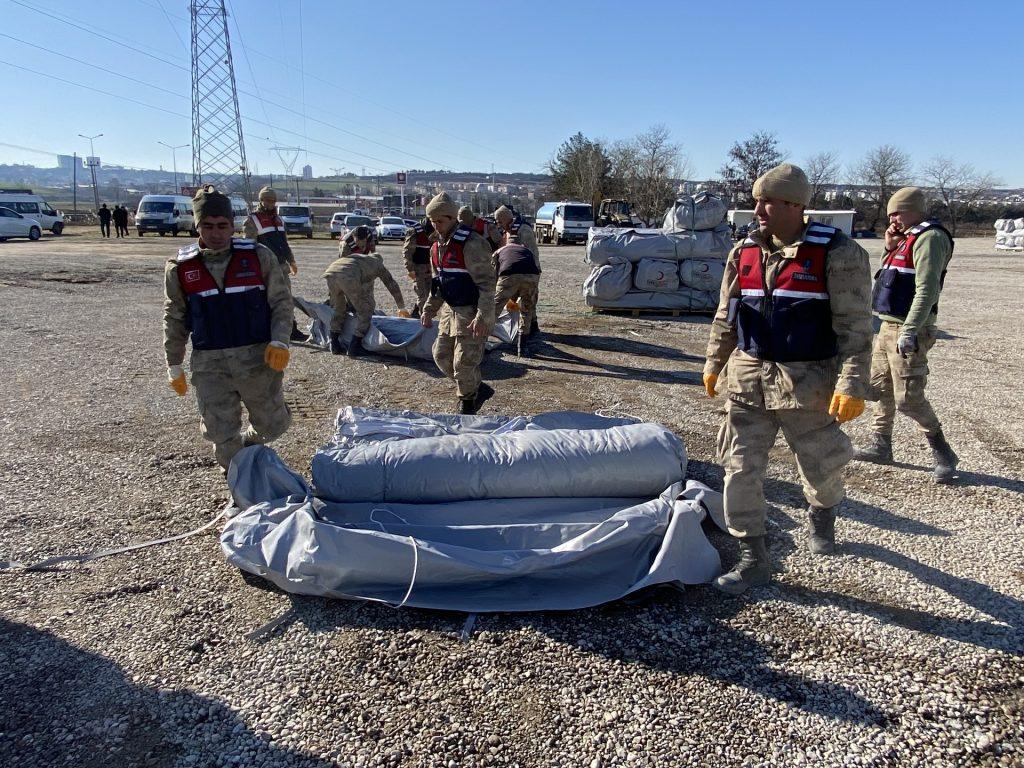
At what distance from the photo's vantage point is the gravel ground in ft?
7.61

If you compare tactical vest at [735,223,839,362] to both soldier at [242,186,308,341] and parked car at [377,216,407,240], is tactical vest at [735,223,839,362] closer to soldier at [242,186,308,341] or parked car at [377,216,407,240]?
soldier at [242,186,308,341]

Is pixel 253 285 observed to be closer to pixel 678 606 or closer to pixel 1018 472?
pixel 678 606

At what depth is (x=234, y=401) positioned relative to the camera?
391cm

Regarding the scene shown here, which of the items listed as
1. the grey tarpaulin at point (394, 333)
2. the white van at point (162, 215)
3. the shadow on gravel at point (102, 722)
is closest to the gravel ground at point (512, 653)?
the shadow on gravel at point (102, 722)

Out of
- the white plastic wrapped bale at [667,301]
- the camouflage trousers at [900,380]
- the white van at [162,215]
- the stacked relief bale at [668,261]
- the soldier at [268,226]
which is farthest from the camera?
the white van at [162,215]

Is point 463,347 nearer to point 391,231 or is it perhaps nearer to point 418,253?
point 418,253

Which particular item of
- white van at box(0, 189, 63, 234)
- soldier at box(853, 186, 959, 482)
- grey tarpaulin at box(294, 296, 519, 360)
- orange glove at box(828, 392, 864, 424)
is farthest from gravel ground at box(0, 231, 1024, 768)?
white van at box(0, 189, 63, 234)

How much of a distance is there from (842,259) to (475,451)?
A: 2.04m

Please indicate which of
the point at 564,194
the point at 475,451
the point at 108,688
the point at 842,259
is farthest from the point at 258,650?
the point at 564,194

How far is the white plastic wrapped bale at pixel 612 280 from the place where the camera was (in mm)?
10781

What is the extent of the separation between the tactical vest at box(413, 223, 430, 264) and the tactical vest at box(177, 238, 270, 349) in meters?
5.10

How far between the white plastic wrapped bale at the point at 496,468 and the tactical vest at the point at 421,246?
532 centimetres

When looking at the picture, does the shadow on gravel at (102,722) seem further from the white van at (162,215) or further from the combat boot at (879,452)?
the white van at (162,215)

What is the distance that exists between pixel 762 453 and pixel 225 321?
2878 mm
